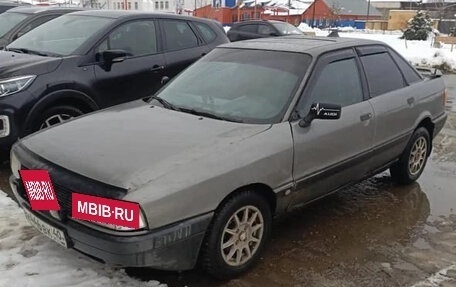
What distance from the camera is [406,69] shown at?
513 cm

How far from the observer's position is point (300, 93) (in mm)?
3750

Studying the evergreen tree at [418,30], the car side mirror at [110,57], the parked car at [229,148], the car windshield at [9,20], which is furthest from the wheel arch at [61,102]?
the evergreen tree at [418,30]

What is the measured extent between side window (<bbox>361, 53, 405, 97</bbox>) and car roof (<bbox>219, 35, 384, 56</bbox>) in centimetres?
19

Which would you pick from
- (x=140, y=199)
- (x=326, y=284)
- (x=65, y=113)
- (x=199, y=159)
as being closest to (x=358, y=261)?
(x=326, y=284)

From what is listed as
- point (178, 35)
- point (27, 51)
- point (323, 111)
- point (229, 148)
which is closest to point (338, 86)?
point (323, 111)

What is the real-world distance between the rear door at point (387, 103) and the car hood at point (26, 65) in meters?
3.17

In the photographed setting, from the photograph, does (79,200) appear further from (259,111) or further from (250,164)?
(259,111)

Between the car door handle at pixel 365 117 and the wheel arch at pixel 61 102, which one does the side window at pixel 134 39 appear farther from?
the car door handle at pixel 365 117

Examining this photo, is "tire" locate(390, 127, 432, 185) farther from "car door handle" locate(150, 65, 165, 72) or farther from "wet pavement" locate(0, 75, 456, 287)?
"car door handle" locate(150, 65, 165, 72)

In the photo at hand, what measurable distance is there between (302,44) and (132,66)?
2394 millimetres

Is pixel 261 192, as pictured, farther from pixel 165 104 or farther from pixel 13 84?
pixel 13 84

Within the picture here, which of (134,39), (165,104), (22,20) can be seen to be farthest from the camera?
(22,20)

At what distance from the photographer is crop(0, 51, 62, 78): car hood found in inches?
197

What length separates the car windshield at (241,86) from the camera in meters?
3.72
